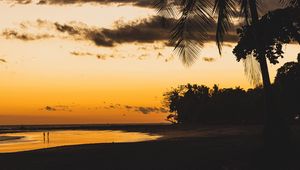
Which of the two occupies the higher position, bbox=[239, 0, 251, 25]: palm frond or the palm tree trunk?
bbox=[239, 0, 251, 25]: palm frond

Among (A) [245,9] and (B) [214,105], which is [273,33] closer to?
(A) [245,9]

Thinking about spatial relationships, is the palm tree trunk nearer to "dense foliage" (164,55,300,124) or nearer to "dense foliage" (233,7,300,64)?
"dense foliage" (233,7,300,64)

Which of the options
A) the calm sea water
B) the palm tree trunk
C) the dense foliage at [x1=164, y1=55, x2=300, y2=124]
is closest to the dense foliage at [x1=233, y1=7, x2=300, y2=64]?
the palm tree trunk

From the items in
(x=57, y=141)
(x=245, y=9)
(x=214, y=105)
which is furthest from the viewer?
(x=214, y=105)

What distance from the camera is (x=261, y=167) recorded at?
1644 cm

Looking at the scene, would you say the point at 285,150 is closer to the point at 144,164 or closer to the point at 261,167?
the point at 261,167

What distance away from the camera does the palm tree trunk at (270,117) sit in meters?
18.8

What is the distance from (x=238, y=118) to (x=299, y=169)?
96.3 metres

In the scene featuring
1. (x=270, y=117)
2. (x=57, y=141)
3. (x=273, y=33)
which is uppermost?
(x=273, y=33)

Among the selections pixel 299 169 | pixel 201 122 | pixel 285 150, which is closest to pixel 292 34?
pixel 285 150

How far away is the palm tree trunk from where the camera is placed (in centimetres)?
1877

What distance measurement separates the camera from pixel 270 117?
62.5ft

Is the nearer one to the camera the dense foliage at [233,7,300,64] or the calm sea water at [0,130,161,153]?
the dense foliage at [233,7,300,64]

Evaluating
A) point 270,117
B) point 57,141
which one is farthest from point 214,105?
point 270,117
